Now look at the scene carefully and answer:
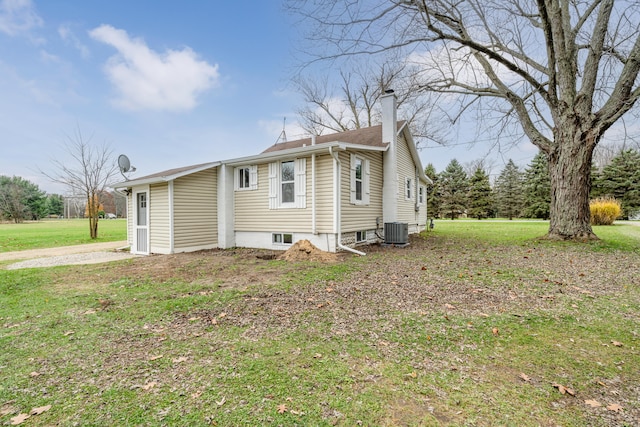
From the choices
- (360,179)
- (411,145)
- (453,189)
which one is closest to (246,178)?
(360,179)

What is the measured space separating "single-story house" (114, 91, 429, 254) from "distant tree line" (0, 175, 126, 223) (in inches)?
1133

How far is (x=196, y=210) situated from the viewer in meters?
10.7

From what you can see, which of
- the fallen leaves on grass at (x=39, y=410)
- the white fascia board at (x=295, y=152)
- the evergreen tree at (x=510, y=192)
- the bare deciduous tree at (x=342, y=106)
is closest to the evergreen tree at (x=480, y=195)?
the evergreen tree at (x=510, y=192)

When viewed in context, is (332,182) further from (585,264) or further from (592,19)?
(592,19)

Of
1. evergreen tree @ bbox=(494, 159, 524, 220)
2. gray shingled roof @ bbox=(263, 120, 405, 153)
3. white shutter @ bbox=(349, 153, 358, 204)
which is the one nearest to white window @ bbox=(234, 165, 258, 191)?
gray shingled roof @ bbox=(263, 120, 405, 153)

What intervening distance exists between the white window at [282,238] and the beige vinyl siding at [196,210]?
2483 mm

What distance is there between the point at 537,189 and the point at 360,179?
33275mm

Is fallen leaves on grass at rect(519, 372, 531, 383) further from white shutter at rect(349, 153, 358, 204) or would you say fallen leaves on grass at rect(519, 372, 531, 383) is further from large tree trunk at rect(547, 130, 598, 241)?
large tree trunk at rect(547, 130, 598, 241)

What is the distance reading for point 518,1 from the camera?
999 cm

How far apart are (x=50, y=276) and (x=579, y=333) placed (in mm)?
9735

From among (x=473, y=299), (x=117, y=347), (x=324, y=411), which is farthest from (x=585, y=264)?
(x=117, y=347)

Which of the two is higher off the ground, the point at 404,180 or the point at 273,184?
the point at 404,180

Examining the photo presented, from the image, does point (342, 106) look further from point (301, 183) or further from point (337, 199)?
point (337, 199)

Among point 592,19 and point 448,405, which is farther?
point 592,19
